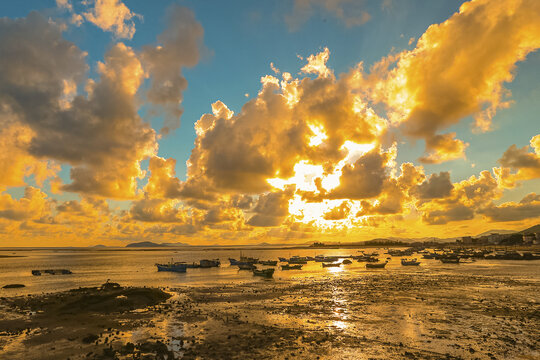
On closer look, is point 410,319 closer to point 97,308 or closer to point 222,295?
point 222,295

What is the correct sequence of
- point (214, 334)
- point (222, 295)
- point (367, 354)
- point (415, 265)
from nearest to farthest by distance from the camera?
point (367, 354) < point (214, 334) < point (222, 295) < point (415, 265)

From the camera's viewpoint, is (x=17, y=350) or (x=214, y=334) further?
(x=214, y=334)

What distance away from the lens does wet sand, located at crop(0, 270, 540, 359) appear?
20.8 m

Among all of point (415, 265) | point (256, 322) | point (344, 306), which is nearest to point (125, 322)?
point (256, 322)

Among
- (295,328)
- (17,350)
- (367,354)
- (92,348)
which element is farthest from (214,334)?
(17,350)

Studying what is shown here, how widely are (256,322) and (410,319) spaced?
45.4 feet

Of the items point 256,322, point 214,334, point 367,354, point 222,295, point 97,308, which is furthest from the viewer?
point 222,295

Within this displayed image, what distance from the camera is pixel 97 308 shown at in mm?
34188

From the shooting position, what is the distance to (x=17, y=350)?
21719 mm

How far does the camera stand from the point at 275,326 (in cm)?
2742

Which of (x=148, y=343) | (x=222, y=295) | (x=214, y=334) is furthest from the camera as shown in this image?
(x=222, y=295)

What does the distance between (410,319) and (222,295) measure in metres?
26.2

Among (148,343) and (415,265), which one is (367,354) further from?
(415,265)

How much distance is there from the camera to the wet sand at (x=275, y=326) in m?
20.8
